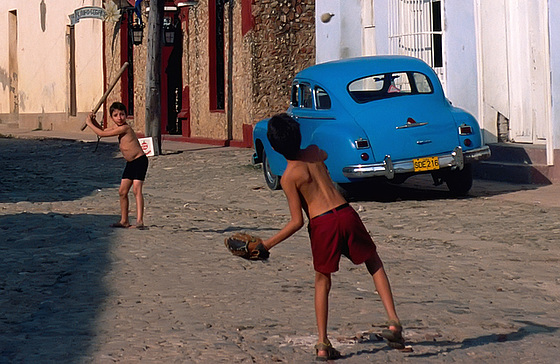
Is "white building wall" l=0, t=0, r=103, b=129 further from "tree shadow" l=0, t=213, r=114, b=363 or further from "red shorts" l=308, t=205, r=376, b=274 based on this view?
"red shorts" l=308, t=205, r=376, b=274

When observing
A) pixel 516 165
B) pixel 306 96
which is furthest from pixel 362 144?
pixel 516 165

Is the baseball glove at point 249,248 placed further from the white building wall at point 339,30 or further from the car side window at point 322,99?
the white building wall at point 339,30

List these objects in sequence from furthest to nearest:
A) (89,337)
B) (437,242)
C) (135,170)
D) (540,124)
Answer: (540,124) < (135,170) < (437,242) < (89,337)

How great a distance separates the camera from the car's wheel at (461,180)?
1302cm

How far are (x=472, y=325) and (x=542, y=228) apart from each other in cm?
431

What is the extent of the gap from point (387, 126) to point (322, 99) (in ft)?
4.47

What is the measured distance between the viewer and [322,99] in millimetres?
13344

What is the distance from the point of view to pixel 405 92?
43.9 feet

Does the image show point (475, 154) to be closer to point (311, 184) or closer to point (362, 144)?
point (362, 144)

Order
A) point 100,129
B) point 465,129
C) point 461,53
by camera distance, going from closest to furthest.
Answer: point 100,129, point 465,129, point 461,53

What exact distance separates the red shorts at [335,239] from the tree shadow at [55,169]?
8.73 meters

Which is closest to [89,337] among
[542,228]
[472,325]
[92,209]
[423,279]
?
[472,325]

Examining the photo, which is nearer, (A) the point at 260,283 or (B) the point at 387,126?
(A) the point at 260,283

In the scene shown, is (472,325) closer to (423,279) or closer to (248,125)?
(423,279)
